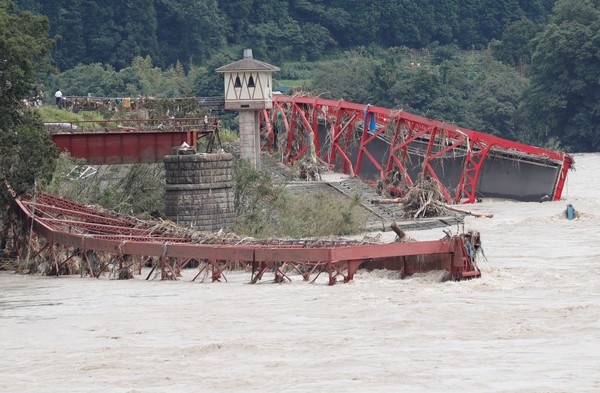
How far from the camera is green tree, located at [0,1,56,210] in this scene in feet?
152

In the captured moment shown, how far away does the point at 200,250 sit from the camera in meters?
43.1

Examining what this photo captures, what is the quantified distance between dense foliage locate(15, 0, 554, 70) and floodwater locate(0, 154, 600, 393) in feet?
A: 265

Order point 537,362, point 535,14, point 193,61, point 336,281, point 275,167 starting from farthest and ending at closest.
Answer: point 535,14
point 193,61
point 275,167
point 336,281
point 537,362

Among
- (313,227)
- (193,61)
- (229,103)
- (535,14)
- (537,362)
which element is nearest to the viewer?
(537,362)

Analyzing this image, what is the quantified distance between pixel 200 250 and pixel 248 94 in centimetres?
2738

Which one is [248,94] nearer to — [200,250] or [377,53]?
[200,250]

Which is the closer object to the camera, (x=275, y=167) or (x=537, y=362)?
(x=537, y=362)

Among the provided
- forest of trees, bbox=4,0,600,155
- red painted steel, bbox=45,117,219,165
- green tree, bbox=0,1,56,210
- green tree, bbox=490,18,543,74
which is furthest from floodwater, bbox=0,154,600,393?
green tree, bbox=490,18,543,74

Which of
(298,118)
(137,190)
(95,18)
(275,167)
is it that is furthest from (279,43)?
(137,190)

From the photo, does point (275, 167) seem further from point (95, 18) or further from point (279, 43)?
point (279, 43)

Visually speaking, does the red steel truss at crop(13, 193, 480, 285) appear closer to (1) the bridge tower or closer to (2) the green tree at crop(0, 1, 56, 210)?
(2) the green tree at crop(0, 1, 56, 210)

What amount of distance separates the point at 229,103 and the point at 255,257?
2781 cm

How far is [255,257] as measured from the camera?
1663 inches

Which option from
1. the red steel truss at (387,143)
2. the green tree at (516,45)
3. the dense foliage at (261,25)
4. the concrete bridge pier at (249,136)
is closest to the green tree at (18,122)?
the concrete bridge pier at (249,136)
